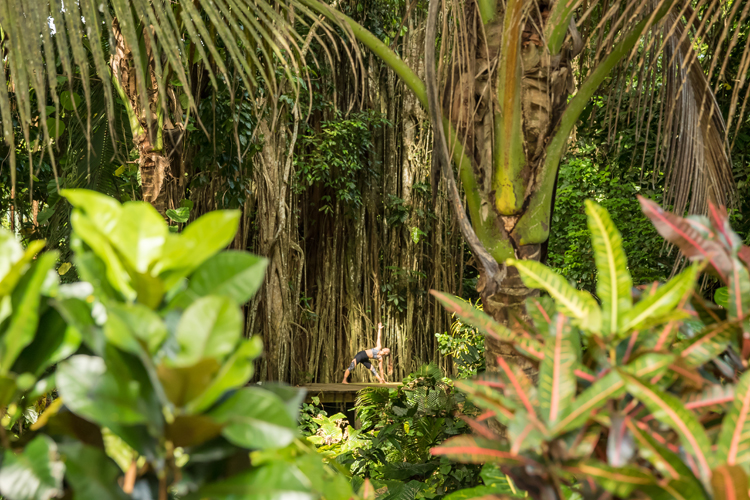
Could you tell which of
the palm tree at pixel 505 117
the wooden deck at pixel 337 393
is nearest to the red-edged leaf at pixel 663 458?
the palm tree at pixel 505 117

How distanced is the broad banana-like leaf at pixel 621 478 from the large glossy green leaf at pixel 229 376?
7.7 inches

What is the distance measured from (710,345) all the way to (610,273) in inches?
3.1

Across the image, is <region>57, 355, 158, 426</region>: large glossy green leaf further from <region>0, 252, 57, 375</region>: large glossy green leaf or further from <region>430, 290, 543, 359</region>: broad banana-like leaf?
<region>430, 290, 543, 359</region>: broad banana-like leaf

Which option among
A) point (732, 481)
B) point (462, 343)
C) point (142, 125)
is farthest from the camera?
point (462, 343)

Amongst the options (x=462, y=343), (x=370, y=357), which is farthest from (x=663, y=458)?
(x=370, y=357)

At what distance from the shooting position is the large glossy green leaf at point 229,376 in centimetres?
27

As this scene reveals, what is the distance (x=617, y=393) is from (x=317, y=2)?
1106 mm

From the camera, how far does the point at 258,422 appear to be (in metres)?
0.27

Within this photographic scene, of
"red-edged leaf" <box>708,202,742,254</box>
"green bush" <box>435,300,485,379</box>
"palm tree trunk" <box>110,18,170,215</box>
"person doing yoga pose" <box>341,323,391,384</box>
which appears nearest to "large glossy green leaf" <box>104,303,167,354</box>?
"red-edged leaf" <box>708,202,742,254</box>

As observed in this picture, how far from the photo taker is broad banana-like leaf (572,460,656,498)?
0.29m

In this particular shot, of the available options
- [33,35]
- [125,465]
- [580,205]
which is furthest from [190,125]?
[580,205]

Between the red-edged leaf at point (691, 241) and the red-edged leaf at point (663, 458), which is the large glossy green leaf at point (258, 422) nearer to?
the red-edged leaf at point (663, 458)

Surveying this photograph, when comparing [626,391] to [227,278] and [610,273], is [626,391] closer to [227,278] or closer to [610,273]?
[610,273]

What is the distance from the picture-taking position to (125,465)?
0.32 meters
